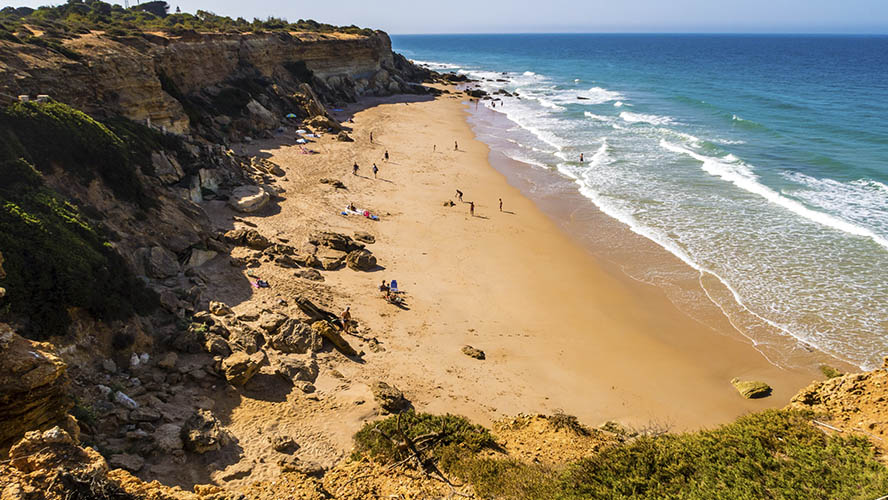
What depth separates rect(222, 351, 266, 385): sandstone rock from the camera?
12.2 m

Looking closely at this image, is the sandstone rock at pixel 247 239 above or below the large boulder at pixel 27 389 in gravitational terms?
below

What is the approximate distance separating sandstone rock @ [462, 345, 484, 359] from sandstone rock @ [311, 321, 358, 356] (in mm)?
3474

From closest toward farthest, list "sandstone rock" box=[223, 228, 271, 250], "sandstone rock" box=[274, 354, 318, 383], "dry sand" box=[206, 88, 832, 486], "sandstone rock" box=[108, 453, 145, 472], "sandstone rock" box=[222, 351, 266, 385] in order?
"sandstone rock" box=[108, 453, 145, 472] → "sandstone rock" box=[222, 351, 266, 385] → "sandstone rock" box=[274, 354, 318, 383] → "dry sand" box=[206, 88, 832, 486] → "sandstone rock" box=[223, 228, 271, 250]

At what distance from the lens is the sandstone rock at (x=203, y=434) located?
989cm

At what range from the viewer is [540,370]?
15.6 meters

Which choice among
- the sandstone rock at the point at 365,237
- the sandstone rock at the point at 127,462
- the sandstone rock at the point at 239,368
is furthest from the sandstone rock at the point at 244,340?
the sandstone rock at the point at 365,237

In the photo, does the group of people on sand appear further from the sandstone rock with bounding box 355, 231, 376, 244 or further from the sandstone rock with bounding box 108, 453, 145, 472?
the sandstone rock with bounding box 108, 453, 145, 472

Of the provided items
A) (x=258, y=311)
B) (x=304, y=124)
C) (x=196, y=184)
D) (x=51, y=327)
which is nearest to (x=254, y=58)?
(x=304, y=124)

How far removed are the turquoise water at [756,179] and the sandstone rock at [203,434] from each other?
1778cm

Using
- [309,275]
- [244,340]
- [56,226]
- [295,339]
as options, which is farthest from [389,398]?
[56,226]

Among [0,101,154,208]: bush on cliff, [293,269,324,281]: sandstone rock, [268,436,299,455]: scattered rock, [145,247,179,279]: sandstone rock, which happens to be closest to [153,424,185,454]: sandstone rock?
[268,436,299,455]: scattered rock

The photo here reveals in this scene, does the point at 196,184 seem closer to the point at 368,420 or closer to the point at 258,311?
the point at 258,311

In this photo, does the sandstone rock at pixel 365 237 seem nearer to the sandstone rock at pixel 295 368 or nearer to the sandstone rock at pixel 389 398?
the sandstone rock at pixel 295 368

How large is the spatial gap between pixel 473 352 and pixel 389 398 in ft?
13.3
